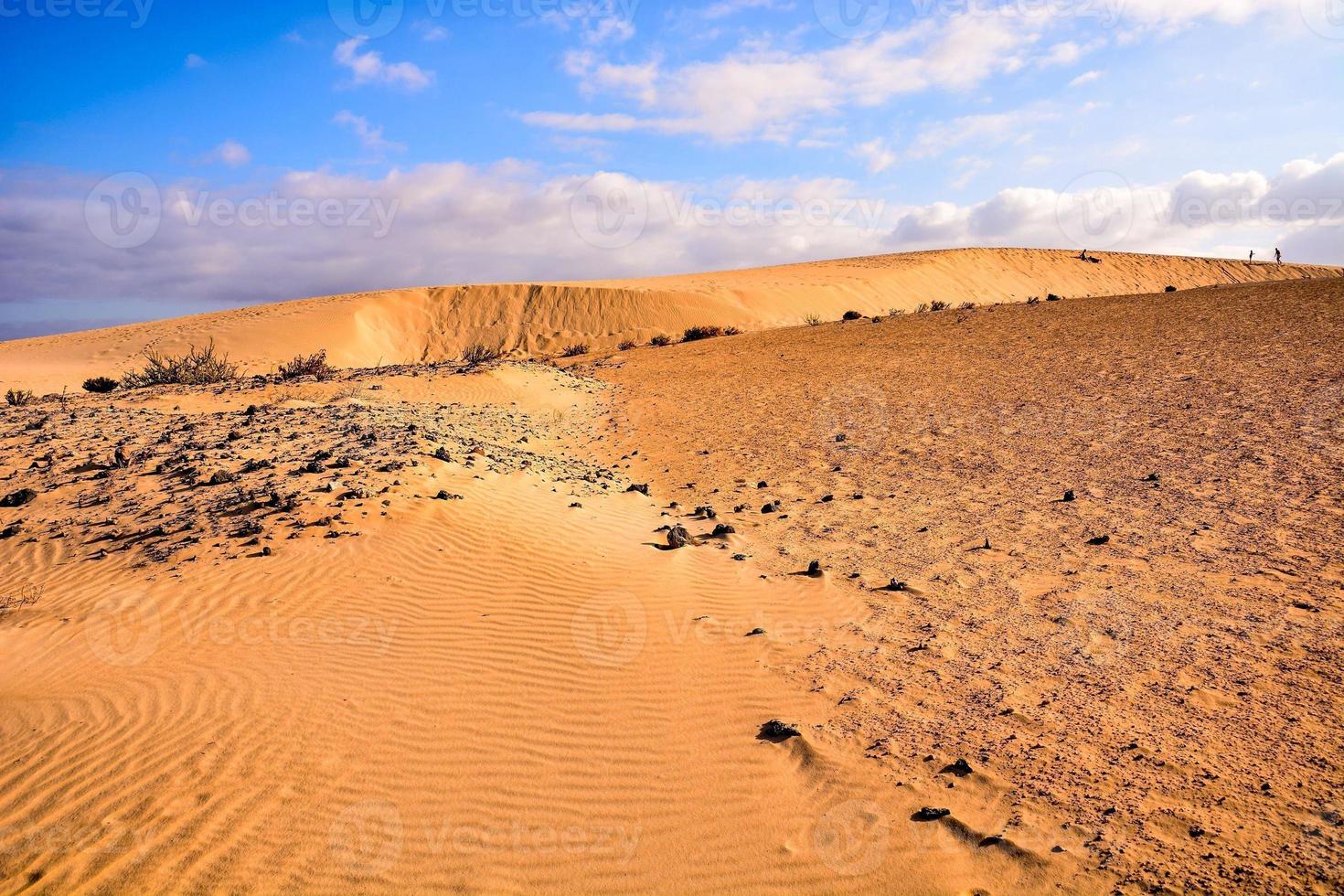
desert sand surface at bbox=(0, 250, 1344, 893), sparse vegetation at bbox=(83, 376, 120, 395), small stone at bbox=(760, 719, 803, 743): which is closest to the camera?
desert sand surface at bbox=(0, 250, 1344, 893)

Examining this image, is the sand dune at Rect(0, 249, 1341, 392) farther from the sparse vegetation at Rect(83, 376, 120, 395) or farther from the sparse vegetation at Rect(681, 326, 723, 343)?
the sparse vegetation at Rect(83, 376, 120, 395)

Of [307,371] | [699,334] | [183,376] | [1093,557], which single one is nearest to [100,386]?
[183,376]

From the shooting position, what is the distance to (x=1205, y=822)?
3.00m

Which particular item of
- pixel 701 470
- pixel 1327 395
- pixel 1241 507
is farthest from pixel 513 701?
pixel 1327 395

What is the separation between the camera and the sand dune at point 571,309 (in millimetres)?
26438

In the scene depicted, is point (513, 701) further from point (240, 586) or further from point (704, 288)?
point (704, 288)

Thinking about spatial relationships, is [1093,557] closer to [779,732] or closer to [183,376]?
[779,732]

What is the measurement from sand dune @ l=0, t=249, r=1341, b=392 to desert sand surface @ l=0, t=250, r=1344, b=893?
16.8m

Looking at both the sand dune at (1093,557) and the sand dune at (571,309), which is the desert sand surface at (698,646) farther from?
the sand dune at (571,309)

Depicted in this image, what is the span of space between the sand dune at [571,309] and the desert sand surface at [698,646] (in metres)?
16.8

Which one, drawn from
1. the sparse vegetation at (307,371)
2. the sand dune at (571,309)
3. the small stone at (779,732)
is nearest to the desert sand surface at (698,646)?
the small stone at (779,732)

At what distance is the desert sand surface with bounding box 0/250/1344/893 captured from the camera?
3.21 meters

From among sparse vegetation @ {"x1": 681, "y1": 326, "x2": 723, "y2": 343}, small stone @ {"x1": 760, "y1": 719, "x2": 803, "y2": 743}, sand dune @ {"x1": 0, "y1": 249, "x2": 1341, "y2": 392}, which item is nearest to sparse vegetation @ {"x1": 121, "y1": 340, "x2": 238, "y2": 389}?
sand dune @ {"x1": 0, "y1": 249, "x2": 1341, "y2": 392}

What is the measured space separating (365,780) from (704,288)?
31306mm
